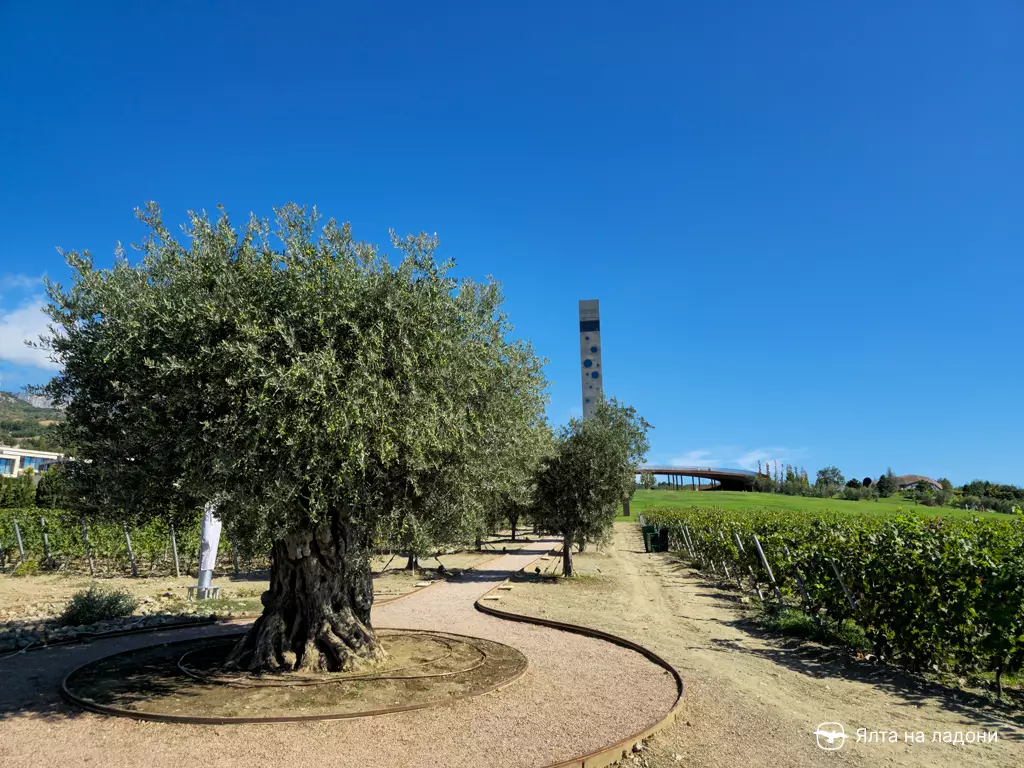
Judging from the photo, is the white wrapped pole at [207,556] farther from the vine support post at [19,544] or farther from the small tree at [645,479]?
the small tree at [645,479]

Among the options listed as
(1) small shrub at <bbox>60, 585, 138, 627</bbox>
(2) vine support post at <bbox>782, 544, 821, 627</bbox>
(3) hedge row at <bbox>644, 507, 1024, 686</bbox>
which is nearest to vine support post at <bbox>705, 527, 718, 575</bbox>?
(2) vine support post at <bbox>782, 544, 821, 627</bbox>

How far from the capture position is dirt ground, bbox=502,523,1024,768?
6270 millimetres

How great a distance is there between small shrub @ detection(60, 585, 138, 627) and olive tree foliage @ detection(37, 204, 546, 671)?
20.9 ft

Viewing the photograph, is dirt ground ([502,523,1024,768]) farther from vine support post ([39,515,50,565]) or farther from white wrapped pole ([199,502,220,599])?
vine support post ([39,515,50,565])

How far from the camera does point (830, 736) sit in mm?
6793

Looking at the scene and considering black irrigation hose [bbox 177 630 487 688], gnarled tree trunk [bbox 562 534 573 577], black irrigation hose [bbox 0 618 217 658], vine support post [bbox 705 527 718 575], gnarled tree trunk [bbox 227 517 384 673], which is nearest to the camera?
black irrigation hose [bbox 177 630 487 688]

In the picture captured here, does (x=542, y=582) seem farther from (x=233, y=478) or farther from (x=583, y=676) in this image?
(x=233, y=478)

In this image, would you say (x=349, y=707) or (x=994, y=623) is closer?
(x=349, y=707)

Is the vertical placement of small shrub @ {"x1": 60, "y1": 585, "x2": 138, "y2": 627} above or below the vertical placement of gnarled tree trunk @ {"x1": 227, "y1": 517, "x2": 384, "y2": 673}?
below

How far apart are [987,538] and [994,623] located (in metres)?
2.28

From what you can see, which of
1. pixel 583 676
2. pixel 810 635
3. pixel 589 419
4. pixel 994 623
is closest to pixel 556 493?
pixel 589 419

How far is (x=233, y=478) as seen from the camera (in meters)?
7.49

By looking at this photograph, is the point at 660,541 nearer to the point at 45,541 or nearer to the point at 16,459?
the point at 45,541

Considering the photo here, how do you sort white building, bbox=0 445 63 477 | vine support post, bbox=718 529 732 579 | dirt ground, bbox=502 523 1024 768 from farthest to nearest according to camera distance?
white building, bbox=0 445 63 477
vine support post, bbox=718 529 732 579
dirt ground, bbox=502 523 1024 768
